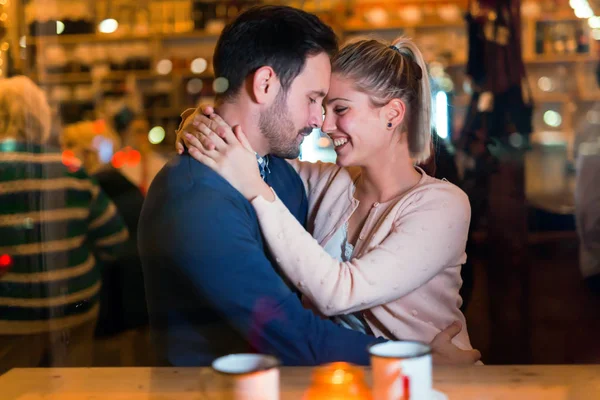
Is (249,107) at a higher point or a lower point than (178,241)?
higher

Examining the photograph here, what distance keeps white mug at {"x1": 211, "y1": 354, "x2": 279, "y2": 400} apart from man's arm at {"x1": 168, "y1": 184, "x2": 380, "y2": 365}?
28cm

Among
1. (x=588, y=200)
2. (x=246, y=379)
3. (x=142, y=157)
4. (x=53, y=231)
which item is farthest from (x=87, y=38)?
(x=588, y=200)

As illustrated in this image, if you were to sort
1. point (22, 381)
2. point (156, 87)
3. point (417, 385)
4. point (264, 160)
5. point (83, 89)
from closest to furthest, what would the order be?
point (417, 385), point (22, 381), point (264, 160), point (156, 87), point (83, 89)

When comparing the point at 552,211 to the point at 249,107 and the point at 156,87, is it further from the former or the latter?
the point at 156,87

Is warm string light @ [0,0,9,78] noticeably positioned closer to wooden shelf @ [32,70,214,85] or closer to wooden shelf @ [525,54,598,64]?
wooden shelf @ [32,70,214,85]

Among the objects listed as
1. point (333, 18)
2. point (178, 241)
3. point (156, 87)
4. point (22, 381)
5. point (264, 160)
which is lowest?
point (22, 381)

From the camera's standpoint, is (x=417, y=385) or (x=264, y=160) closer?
(x=417, y=385)

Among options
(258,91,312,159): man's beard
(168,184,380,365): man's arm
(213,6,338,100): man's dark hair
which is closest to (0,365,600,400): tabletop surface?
(168,184,380,365): man's arm

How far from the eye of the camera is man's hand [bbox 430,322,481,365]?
1.22m

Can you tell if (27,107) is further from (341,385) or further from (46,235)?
(341,385)

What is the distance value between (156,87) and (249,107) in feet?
0.94

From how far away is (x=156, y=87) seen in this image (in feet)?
4.39

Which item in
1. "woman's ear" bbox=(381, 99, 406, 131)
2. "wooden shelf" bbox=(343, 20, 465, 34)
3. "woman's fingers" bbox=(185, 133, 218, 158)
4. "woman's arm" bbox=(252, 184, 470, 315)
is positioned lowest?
"woman's arm" bbox=(252, 184, 470, 315)

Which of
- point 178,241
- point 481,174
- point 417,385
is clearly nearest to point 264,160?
point 178,241
